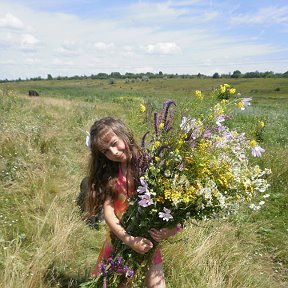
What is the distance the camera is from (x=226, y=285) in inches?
132

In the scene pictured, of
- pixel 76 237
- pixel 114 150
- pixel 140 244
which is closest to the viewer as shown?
pixel 140 244

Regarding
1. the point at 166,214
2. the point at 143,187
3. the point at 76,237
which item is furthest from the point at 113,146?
the point at 76,237

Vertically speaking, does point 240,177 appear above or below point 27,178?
above

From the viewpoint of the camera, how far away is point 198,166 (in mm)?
2023

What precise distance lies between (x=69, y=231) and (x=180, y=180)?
6.65ft

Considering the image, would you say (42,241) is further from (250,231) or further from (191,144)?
(250,231)

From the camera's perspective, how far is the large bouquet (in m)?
2.02

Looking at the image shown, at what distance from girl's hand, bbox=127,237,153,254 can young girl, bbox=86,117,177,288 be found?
289 mm

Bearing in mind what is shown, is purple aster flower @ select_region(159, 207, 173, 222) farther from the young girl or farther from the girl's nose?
the girl's nose

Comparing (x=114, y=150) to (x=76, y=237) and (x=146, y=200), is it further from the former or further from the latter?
(x=76, y=237)

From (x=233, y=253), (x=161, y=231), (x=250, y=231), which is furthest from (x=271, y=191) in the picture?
(x=161, y=231)

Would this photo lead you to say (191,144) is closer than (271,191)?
Yes

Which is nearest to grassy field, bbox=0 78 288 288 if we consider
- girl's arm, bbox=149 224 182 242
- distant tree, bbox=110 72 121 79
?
girl's arm, bbox=149 224 182 242

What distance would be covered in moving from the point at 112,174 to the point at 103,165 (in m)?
0.10
